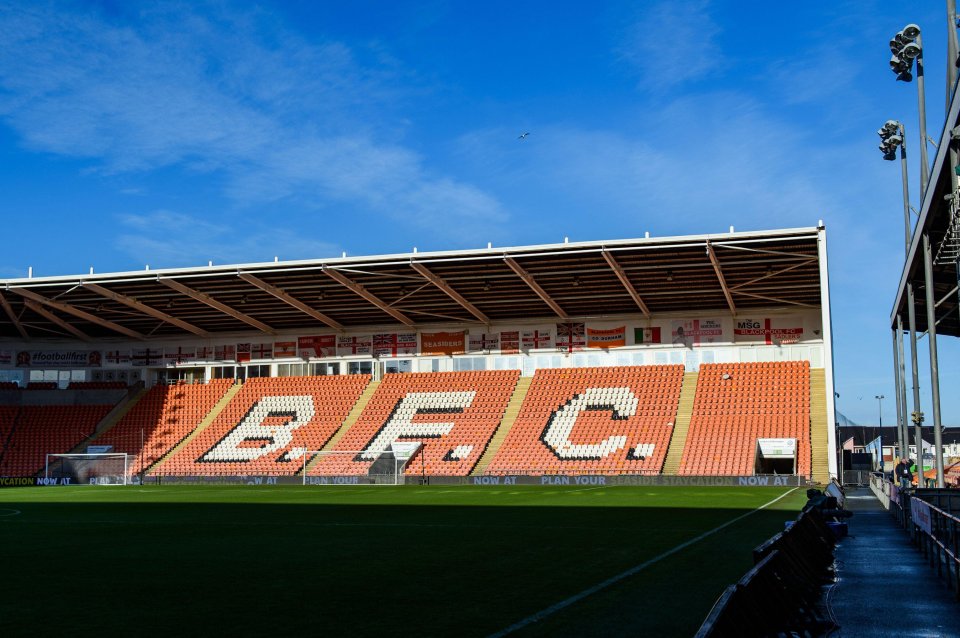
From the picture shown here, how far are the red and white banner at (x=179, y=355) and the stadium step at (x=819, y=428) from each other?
3934 cm

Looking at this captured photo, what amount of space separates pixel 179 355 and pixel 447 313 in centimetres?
1981

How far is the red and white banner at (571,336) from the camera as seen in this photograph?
184ft

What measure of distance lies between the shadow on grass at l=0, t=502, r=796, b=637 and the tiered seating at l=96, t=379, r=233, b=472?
33.8m

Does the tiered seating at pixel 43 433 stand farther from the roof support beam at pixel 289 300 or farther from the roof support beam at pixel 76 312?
the roof support beam at pixel 289 300

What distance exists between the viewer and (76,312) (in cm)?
5488

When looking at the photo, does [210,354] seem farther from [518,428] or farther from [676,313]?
[676,313]

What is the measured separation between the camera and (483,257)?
147 ft

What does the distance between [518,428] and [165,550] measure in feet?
118

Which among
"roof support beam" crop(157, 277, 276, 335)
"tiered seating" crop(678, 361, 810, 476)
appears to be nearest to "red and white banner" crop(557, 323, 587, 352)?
"tiered seating" crop(678, 361, 810, 476)

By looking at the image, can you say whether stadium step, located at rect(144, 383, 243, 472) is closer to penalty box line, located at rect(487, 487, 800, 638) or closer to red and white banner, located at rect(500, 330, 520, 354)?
red and white banner, located at rect(500, 330, 520, 354)

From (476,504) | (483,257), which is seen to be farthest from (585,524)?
(483,257)

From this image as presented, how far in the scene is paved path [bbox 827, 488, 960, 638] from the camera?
884 cm

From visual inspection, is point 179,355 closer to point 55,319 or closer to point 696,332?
point 55,319

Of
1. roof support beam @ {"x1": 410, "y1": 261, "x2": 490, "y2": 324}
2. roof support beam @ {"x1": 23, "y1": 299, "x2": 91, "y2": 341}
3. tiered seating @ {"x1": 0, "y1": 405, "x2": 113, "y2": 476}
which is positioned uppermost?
roof support beam @ {"x1": 410, "y1": 261, "x2": 490, "y2": 324}
